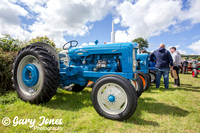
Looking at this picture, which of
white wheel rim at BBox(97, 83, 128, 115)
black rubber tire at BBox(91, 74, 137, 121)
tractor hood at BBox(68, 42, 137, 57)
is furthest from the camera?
tractor hood at BBox(68, 42, 137, 57)

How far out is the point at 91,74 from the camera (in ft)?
10.1

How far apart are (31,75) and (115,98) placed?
2206 millimetres

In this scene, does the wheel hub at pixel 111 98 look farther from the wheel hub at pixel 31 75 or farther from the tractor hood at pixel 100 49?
the wheel hub at pixel 31 75

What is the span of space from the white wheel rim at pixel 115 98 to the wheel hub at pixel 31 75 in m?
1.72

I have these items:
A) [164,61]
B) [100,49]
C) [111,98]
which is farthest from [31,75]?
[164,61]

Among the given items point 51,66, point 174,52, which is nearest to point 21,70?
point 51,66

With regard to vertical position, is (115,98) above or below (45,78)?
below

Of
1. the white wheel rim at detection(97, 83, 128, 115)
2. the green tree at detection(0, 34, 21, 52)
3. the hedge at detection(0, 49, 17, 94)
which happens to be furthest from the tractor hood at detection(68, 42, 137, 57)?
the green tree at detection(0, 34, 21, 52)

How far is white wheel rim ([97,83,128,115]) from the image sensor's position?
2312 mm

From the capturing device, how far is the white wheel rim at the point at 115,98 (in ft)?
7.59

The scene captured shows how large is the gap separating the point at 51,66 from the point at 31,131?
137cm

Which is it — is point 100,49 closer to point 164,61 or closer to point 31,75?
point 31,75

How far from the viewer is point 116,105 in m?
2.35

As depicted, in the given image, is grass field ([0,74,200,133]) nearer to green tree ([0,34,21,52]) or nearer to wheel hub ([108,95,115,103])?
wheel hub ([108,95,115,103])
